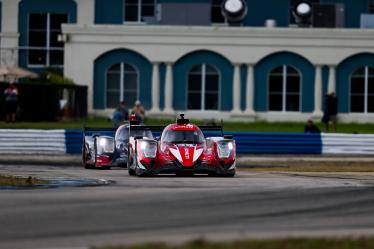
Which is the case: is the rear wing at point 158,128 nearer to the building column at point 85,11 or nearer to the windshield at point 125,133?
the windshield at point 125,133

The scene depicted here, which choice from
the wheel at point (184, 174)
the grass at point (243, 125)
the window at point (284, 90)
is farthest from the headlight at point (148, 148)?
the window at point (284, 90)

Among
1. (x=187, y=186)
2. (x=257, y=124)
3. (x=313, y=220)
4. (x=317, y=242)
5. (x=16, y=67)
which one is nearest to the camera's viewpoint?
(x=317, y=242)

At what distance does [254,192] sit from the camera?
2177cm

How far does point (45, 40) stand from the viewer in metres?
58.4

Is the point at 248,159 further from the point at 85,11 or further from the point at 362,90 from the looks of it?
the point at 85,11

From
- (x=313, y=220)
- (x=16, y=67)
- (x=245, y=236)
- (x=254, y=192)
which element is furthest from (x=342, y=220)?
(x=16, y=67)

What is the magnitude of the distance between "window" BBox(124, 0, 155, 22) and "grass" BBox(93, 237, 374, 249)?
43.6m

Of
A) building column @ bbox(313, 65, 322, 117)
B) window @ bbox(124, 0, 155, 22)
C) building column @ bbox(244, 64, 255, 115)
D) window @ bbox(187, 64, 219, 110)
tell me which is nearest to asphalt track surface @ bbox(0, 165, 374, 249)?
building column @ bbox(244, 64, 255, 115)

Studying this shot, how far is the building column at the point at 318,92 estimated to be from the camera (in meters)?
52.9

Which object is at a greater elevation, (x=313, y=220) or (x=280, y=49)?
(x=280, y=49)

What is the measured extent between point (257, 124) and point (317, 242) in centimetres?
3707

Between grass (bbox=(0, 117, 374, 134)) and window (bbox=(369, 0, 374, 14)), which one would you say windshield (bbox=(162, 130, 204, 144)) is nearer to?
grass (bbox=(0, 117, 374, 134))

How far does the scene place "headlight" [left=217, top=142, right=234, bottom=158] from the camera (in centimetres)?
2664

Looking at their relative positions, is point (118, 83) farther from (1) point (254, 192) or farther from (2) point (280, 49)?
(1) point (254, 192)
